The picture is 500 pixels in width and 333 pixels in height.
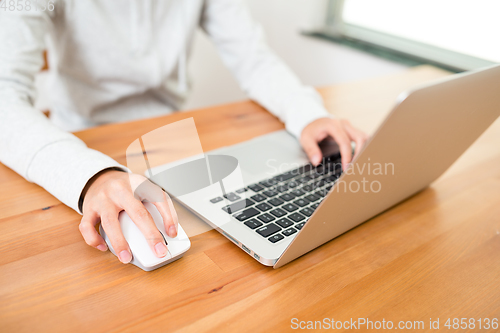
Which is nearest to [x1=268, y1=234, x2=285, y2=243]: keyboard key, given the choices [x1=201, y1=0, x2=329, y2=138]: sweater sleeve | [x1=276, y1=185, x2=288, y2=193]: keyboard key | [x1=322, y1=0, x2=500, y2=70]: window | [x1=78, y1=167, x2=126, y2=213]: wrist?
[x1=276, y1=185, x2=288, y2=193]: keyboard key

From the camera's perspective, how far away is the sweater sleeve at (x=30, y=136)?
48cm

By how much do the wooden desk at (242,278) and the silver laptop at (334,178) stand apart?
0.02 m

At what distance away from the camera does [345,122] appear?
2.26 ft

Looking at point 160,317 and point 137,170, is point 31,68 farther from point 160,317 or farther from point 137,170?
point 160,317

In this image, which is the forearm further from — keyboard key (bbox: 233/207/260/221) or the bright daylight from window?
the bright daylight from window

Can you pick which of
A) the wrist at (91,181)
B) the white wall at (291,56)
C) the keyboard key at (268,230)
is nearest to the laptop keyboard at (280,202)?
the keyboard key at (268,230)

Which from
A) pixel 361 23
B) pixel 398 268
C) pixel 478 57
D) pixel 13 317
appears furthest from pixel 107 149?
pixel 361 23

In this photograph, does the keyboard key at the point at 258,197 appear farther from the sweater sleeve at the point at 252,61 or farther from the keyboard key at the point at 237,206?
the sweater sleeve at the point at 252,61

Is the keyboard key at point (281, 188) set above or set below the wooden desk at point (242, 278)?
above

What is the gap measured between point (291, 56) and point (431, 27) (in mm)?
705

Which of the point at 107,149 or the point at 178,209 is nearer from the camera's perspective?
the point at 178,209

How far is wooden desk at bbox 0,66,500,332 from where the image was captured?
1.12 feet

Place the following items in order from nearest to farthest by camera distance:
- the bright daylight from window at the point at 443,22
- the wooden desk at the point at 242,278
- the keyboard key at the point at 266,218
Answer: the wooden desk at the point at 242,278 → the keyboard key at the point at 266,218 → the bright daylight from window at the point at 443,22

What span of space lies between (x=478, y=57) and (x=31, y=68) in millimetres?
1459
